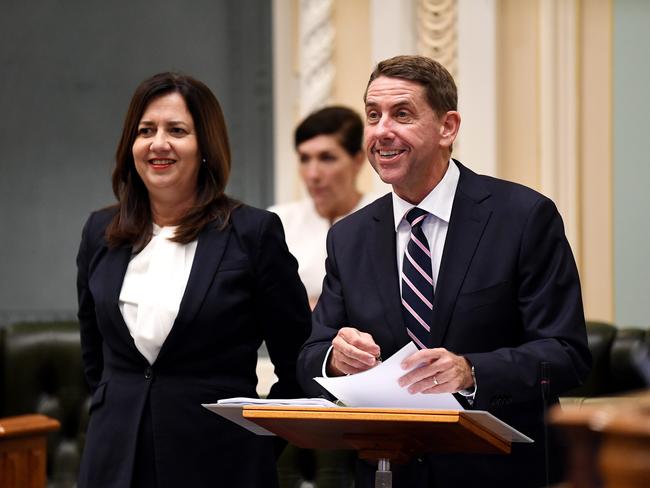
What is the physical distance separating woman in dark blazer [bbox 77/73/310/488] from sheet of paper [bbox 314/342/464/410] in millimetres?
738

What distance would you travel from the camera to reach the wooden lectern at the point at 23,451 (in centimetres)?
361

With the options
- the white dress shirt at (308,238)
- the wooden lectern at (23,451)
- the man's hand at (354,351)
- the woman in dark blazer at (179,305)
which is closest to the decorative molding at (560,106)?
the white dress shirt at (308,238)

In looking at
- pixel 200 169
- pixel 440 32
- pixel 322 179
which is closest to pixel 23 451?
pixel 200 169

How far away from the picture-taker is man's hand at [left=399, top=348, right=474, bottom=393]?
9.18ft

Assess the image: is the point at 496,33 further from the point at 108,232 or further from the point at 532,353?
the point at 532,353

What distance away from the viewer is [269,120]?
21.5 feet

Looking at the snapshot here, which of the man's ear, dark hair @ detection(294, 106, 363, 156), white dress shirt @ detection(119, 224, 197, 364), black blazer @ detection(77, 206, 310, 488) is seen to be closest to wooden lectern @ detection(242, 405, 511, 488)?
black blazer @ detection(77, 206, 310, 488)

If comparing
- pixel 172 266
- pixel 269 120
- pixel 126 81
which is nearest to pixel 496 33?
pixel 269 120

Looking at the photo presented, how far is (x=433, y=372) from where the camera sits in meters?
2.82

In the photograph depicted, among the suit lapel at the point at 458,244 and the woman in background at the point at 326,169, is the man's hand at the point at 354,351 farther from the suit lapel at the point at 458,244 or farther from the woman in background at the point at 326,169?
the woman in background at the point at 326,169

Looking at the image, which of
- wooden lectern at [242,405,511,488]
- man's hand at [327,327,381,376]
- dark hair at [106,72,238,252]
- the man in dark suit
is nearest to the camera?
wooden lectern at [242,405,511,488]

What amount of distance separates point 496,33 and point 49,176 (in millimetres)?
2508

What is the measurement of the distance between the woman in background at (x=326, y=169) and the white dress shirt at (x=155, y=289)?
1674 mm

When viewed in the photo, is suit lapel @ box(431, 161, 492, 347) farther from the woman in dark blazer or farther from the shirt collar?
the woman in dark blazer
